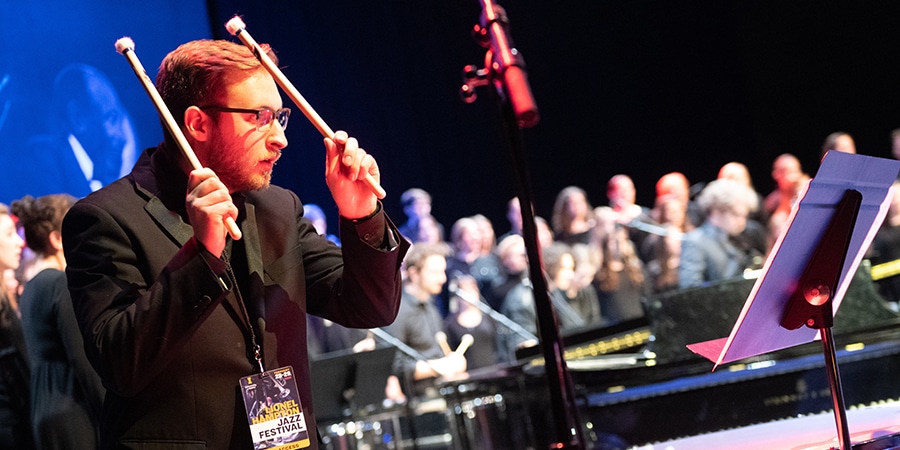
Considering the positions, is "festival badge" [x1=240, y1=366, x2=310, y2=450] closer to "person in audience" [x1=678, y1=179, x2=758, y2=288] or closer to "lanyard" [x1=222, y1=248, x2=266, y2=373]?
"lanyard" [x1=222, y1=248, x2=266, y2=373]

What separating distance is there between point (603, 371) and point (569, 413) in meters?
1.98

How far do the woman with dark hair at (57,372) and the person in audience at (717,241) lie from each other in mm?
4658

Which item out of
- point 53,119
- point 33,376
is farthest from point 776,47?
point 33,376

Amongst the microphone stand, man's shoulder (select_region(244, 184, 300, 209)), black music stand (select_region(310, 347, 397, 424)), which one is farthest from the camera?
black music stand (select_region(310, 347, 397, 424))

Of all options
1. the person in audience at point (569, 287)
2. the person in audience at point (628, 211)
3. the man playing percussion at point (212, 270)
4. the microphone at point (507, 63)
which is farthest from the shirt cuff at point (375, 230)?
the person in audience at point (628, 211)

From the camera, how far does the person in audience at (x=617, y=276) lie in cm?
798

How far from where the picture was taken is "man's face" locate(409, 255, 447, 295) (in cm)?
786

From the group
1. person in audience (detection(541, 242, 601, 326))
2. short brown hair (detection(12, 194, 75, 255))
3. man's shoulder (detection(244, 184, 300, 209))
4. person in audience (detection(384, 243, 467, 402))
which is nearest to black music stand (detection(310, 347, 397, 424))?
person in audience (detection(384, 243, 467, 402))

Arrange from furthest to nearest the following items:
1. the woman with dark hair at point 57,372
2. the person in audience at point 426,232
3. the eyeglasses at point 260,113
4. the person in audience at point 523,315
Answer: the person in audience at point 426,232
the person in audience at point 523,315
the woman with dark hair at point 57,372
the eyeglasses at point 260,113

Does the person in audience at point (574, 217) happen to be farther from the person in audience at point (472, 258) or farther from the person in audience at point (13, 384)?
the person in audience at point (13, 384)

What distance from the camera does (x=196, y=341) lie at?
72.4 inches

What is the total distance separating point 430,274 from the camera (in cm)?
787

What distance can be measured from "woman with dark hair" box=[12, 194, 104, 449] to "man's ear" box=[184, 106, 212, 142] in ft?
4.57

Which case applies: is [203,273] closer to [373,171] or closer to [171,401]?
[171,401]
